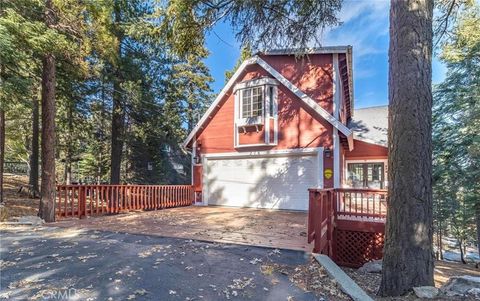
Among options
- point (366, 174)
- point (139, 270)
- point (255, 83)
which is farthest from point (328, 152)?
point (139, 270)

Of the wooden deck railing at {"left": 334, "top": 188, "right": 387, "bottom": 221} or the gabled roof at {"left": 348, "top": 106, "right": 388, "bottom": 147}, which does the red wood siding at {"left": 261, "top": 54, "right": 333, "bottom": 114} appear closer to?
the wooden deck railing at {"left": 334, "top": 188, "right": 387, "bottom": 221}

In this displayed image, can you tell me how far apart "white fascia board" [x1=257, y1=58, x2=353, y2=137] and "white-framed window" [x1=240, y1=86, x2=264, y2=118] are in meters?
0.77

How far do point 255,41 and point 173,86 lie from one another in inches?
395

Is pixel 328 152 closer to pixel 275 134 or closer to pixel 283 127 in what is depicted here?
pixel 283 127

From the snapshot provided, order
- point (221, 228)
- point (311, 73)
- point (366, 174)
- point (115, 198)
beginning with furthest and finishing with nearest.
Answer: point (366, 174) → point (311, 73) → point (115, 198) → point (221, 228)

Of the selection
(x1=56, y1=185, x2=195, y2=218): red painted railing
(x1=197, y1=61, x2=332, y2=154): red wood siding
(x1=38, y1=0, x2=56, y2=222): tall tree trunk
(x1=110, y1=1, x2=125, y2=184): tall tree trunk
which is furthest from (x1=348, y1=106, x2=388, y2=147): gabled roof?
(x1=38, y1=0, x2=56, y2=222): tall tree trunk

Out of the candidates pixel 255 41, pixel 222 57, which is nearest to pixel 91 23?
pixel 255 41

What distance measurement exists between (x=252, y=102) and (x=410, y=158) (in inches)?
307

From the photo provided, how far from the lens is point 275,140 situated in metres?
10.5

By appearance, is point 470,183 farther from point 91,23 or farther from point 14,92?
Result: point 14,92

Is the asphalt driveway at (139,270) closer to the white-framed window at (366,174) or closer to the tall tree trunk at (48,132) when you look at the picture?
the tall tree trunk at (48,132)

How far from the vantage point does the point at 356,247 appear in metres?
6.87

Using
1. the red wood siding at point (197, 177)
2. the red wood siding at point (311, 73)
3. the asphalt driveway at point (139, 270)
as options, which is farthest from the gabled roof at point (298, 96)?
the asphalt driveway at point (139, 270)

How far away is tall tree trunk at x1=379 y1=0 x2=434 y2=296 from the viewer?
3.55 metres
